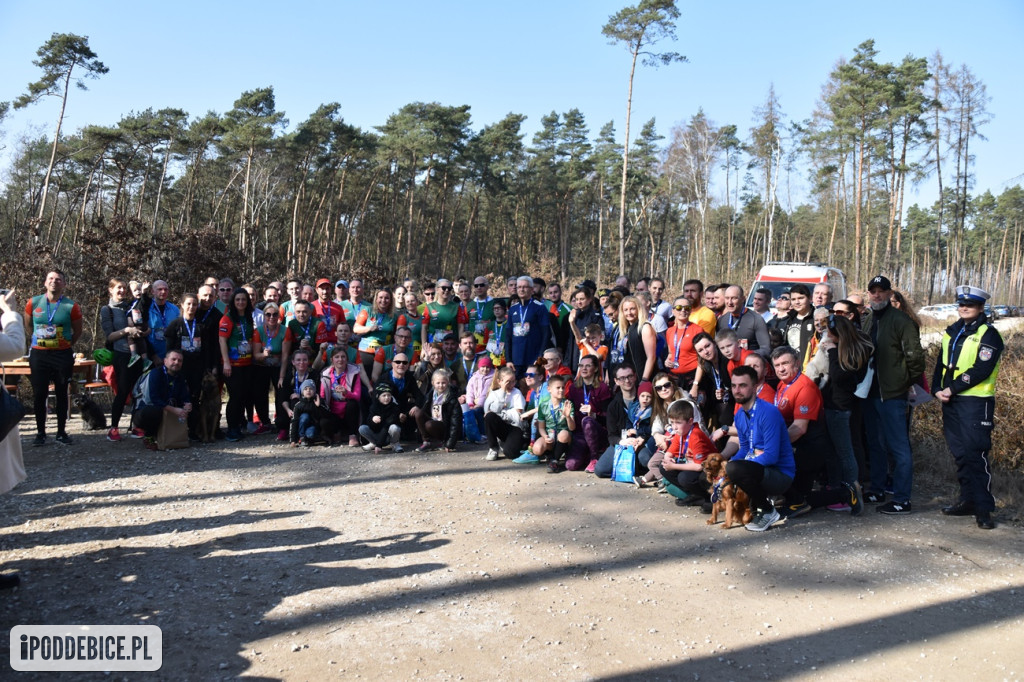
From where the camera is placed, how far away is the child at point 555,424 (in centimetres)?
765

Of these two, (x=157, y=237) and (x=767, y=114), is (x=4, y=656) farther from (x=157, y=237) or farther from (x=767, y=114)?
(x=767, y=114)

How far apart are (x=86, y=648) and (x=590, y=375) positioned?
5204 mm

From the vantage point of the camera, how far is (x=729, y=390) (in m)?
7.15

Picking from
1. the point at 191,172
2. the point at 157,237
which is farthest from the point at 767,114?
the point at 157,237

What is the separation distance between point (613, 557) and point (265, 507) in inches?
123

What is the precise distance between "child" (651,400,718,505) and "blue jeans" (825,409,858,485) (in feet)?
3.51

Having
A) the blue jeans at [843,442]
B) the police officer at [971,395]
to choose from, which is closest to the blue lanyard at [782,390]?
the blue jeans at [843,442]

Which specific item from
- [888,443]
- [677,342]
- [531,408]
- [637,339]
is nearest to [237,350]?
[531,408]

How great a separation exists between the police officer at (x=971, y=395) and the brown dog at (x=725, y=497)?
1795 millimetres

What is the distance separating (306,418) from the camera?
8719 millimetres

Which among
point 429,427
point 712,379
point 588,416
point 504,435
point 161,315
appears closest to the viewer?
point 712,379

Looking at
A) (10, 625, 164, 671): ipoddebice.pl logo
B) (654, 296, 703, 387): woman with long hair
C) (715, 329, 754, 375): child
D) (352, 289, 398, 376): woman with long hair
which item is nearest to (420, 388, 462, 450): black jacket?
(352, 289, 398, 376): woman with long hair

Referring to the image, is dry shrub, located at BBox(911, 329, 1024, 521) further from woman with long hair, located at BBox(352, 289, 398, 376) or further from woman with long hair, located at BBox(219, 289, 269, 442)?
woman with long hair, located at BBox(219, 289, 269, 442)

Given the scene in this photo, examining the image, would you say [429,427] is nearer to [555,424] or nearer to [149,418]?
[555,424]
